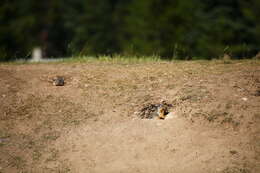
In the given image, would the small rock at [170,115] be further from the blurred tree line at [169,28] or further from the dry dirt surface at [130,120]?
the blurred tree line at [169,28]

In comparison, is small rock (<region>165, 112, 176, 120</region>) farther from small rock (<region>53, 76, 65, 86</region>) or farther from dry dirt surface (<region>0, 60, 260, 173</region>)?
small rock (<region>53, 76, 65, 86</region>)

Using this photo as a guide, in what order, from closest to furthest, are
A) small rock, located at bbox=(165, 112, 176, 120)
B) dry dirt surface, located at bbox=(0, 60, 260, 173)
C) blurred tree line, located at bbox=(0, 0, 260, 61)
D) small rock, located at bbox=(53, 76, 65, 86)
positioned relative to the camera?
dry dirt surface, located at bbox=(0, 60, 260, 173), small rock, located at bbox=(165, 112, 176, 120), small rock, located at bbox=(53, 76, 65, 86), blurred tree line, located at bbox=(0, 0, 260, 61)

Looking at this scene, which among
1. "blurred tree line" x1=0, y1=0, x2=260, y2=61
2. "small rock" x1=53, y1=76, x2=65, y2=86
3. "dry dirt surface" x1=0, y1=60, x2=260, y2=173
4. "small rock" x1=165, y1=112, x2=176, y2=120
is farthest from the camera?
"blurred tree line" x1=0, y1=0, x2=260, y2=61

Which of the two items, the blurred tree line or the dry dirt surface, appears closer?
the dry dirt surface

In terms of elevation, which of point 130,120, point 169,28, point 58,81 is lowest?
point 130,120

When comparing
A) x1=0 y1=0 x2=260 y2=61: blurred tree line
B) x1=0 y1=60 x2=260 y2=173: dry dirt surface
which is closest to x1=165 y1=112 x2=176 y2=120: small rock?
x1=0 y1=60 x2=260 y2=173: dry dirt surface

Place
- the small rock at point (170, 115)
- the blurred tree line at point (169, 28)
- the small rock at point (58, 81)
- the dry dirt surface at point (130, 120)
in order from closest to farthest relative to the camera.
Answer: the dry dirt surface at point (130, 120), the small rock at point (170, 115), the small rock at point (58, 81), the blurred tree line at point (169, 28)

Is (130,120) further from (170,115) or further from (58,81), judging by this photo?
(58,81)

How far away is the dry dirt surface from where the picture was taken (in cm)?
465

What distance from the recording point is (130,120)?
17.4 ft

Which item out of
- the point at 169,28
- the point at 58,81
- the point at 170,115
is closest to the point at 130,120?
the point at 170,115

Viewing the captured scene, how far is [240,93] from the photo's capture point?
18.0ft

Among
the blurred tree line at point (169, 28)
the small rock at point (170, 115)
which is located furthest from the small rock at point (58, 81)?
the blurred tree line at point (169, 28)

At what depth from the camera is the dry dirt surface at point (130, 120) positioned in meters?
4.65
